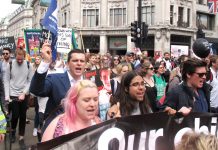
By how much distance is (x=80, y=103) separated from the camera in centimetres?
310

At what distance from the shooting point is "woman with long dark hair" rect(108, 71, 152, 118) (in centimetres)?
403

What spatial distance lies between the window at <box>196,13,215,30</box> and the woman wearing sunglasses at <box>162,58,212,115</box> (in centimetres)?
4387

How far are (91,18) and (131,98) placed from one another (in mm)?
43165

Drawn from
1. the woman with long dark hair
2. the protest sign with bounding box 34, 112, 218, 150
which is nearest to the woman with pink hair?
the protest sign with bounding box 34, 112, 218, 150

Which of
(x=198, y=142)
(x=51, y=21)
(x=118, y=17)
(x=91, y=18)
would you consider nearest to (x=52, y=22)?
(x=51, y=21)

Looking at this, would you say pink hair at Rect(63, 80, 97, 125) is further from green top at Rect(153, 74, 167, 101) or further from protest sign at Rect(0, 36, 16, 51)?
protest sign at Rect(0, 36, 16, 51)

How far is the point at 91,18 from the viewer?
4662 centimetres

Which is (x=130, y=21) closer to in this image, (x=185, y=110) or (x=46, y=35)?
(x=46, y=35)

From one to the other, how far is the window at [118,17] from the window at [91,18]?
6.50ft

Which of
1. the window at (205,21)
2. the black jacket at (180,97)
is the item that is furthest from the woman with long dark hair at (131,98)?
the window at (205,21)

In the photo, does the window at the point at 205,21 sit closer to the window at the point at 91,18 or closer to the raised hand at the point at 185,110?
the window at the point at 91,18

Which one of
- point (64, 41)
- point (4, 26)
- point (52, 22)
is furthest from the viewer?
point (4, 26)

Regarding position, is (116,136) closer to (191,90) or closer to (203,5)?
(191,90)

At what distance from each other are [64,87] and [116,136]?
115 centimetres
